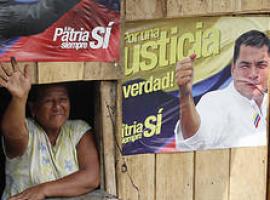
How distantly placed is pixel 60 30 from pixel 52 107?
42cm

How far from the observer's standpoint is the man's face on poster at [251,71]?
3.73m

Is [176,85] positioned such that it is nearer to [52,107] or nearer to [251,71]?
[251,71]

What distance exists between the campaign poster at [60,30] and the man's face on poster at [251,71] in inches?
30.9

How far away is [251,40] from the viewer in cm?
373

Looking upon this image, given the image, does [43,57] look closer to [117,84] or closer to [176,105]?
→ [117,84]

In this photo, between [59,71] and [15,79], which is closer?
[15,79]

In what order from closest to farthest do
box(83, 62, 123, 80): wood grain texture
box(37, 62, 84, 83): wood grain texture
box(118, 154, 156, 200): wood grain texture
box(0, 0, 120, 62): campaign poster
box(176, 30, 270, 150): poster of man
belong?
1. box(0, 0, 120, 62): campaign poster
2. box(37, 62, 84, 83): wood grain texture
3. box(83, 62, 123, 80): wood grain texture
4. box(118, 154, 156, 200): wood grain texture
5. box(176, 30, 270, 150): poster of man

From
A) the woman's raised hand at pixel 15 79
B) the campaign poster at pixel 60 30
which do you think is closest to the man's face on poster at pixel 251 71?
the campaign poster at pixel 60 30

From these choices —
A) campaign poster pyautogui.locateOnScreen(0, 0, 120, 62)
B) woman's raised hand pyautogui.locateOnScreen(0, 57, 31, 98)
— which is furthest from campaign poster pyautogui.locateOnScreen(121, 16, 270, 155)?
woman's raised hand pyautogui.locateOnScreen(0, 57, 31, 98)

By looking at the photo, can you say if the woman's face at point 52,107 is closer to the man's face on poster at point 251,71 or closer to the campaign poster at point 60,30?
the campaign poster at point 60,30

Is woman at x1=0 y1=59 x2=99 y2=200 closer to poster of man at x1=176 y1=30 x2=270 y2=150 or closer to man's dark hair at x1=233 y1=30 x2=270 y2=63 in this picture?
poster of man at x1=176 y1=30 x2=270 y2=150

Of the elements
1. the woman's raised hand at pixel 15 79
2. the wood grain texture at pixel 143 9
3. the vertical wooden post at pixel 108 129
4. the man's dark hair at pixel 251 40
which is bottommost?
the vertical wooden post at pixel 108 129

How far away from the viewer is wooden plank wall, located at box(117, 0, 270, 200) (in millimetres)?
3484

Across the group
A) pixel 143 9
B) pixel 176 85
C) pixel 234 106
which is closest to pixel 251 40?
pixel 234 106
